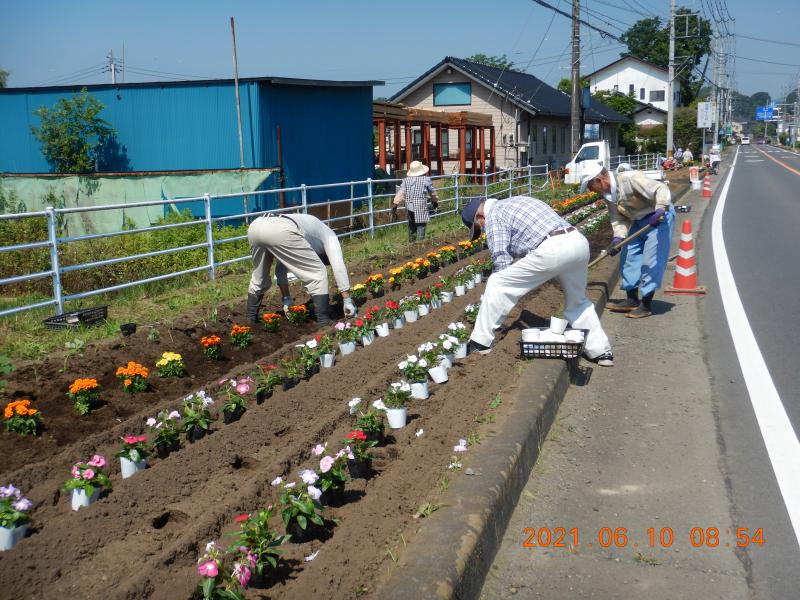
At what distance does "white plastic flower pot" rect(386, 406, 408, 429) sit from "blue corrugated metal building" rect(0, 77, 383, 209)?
13.6 m

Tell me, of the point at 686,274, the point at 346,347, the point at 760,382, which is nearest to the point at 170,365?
the point at 346,347

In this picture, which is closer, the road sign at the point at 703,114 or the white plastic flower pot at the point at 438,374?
the white plastic flower pot at the point at 438,374

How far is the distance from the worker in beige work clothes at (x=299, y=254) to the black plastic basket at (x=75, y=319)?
1.59 metres

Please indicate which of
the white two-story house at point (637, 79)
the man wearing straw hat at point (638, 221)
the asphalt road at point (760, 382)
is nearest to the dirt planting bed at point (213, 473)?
the asphalt road at point (760, 382)

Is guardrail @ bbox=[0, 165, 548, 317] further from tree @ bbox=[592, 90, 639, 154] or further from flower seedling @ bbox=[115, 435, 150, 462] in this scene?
tree @ bbox=[592, 90, 639, 154]

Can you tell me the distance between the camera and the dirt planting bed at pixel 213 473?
3.58 meters

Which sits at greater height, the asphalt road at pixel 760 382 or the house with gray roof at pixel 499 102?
the house with gray roof at pixel 499 102

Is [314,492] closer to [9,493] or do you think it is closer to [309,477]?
[309,477]

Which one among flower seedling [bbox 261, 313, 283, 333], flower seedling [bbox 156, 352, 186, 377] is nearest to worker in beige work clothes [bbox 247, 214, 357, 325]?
flower seedling [bbox 261, 313, 283, 333]

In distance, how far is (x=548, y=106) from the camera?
42.5 metres

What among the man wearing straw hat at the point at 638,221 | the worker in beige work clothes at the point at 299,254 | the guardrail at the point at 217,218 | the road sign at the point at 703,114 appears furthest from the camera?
the road sign at the point at 703,114

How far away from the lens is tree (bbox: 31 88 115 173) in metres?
20.4

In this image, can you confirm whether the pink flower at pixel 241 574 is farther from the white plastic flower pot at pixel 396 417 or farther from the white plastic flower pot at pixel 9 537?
the white plastic flower pot at pixel 396 417

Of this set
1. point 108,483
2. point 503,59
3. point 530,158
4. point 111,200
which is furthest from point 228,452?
point 503,59
